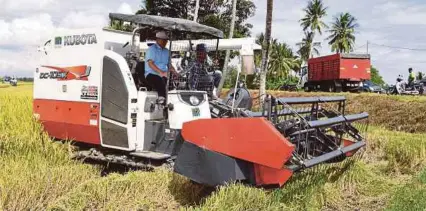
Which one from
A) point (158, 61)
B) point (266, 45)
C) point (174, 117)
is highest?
point (266, 45)

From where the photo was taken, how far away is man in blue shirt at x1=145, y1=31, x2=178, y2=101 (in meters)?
8.17

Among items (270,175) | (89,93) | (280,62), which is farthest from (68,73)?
(280,62)

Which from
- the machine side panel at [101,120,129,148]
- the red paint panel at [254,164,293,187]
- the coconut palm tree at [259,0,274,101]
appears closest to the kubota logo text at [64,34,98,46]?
Answer: the machine side panel at [101,120,129,148]

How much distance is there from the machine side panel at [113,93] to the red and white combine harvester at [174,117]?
0.02 m

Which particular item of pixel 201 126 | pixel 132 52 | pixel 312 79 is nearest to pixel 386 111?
pixel 132 52

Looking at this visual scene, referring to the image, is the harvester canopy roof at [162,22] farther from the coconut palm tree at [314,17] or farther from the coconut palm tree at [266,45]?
the coconut palm tree at [314,17]

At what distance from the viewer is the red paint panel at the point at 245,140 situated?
19.5 ft

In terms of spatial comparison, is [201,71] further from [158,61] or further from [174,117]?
[174,117]

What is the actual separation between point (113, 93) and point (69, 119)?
1.31 meters

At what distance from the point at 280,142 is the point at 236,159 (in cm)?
67

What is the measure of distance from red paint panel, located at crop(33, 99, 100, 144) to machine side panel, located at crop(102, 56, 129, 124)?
295mm

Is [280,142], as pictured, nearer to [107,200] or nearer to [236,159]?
[236,159]

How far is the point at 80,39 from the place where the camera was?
30.2ft

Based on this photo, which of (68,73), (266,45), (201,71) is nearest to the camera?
(201,71)
